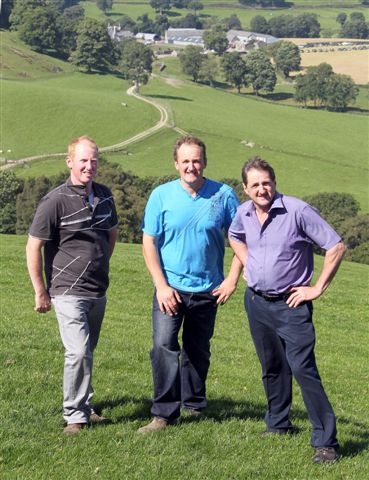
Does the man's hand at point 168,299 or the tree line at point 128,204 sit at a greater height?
the man's hand at point 168,299

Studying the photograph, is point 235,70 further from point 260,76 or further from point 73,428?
point 73,428

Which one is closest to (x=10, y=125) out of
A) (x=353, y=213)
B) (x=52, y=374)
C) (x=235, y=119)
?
(x=235, y=119)

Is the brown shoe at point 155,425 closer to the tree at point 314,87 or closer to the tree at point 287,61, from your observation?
the tree at point 314,87

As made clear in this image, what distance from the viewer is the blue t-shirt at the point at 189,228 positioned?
756 cm

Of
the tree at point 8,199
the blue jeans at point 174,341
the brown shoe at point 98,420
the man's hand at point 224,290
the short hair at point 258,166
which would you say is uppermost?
the short hair at point 258,166

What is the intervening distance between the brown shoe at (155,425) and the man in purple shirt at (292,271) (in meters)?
1.46

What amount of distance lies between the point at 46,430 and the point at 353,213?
231 ft

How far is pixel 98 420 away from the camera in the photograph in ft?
25.7

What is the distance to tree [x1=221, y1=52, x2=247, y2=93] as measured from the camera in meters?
156

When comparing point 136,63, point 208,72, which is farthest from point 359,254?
point 208,72

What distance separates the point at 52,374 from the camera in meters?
9.58

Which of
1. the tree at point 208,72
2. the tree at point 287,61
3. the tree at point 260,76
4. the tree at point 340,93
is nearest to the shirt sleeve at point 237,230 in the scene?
the tree at point 340,93

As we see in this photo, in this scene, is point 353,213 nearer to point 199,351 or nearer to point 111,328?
point 111,328

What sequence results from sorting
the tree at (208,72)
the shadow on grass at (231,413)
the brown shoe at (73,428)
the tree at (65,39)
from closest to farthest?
1. the brown shoe at (73,428)
2. the shadow on grass at (231,413)
3. the tree at (208,72)
4. the tree at (65,39)
